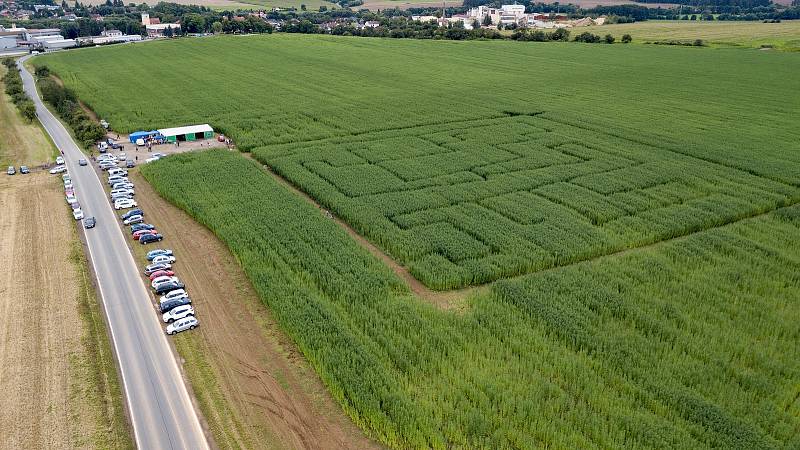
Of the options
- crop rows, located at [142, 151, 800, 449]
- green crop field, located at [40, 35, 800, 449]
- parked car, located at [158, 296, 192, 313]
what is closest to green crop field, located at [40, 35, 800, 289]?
green crop field, located at [40, 35, 800, 449]

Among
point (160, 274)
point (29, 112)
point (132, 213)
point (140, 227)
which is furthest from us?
point (29, 112)

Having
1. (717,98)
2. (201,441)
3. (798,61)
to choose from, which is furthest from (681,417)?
(798,61)

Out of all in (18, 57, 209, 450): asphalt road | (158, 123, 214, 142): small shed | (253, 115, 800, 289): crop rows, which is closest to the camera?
(18, 57, 209, 450): asphalt road

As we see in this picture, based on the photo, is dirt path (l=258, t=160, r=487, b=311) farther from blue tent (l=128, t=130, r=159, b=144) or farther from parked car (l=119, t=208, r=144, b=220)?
blue tent (l=128, t=130, r=159, b=144)

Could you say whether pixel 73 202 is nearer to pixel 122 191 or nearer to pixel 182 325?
pixel 122 191

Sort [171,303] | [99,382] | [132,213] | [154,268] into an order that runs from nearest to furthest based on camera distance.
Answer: [99,382] → [171,303] → [154,268] → [132,213]

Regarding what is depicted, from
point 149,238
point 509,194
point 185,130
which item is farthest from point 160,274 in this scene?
point 185,130
